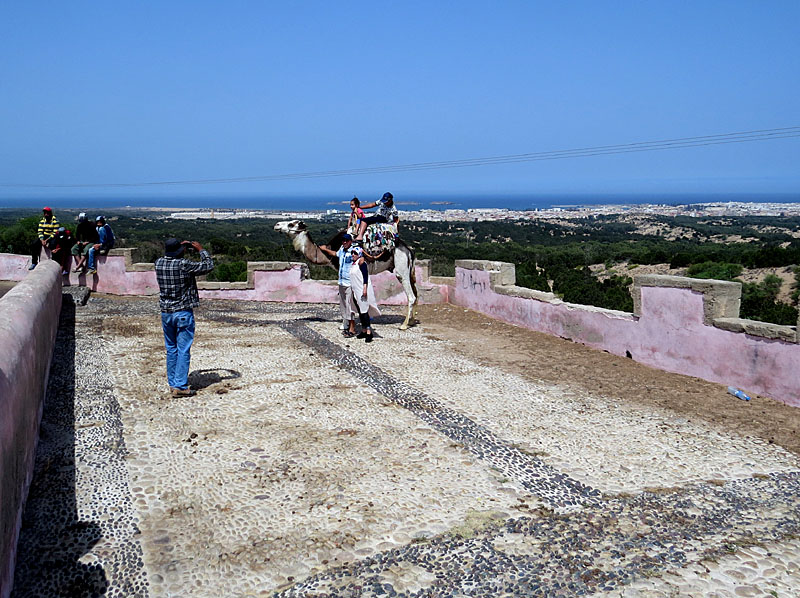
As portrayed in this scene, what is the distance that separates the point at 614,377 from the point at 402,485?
4663mm

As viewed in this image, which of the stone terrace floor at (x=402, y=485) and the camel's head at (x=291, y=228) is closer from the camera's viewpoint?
the stone terrace floor at (x=402, y=485)

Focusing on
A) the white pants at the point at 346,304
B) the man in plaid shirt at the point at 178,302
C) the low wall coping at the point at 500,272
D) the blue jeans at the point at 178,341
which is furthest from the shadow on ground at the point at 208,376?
the low wall coping at the point at 500,272

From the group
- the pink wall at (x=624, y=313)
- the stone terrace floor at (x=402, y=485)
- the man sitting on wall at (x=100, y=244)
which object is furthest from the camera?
the man sitting on wall at (x=100, y=244)

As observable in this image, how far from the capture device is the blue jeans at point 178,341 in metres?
7.05

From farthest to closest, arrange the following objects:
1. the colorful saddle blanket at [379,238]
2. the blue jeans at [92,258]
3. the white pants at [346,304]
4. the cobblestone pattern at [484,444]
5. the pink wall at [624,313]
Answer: the blue jeans at [92,258] → the colorful saddle blanket at [379,238] → the white pants at [346,304] → the pink wall at [624,313] → the cobblestone pattern at [484,444]

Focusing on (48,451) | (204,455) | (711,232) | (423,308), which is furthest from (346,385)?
(711,232)

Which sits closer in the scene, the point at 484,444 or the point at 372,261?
the point at 484,444

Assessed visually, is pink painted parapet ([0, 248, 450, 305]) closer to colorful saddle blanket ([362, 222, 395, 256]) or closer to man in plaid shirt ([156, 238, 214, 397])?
colorful saddle blanket ([362, 222, 395, 256])

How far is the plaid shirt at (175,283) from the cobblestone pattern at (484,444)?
7.92 ft

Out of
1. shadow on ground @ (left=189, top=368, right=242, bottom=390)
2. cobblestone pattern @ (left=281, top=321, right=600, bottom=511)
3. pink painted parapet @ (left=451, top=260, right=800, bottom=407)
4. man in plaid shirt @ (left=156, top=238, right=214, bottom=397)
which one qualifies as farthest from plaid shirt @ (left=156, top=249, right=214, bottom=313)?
pink painted parapet @ (left=451, top=260, right=800, bottom=407)

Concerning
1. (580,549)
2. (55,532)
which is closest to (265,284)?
(55,532)

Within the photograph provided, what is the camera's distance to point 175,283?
7.02 meters

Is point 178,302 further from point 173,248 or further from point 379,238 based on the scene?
point 379,238

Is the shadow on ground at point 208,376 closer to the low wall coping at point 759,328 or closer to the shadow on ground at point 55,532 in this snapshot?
the shadow on ground at point 55,532
